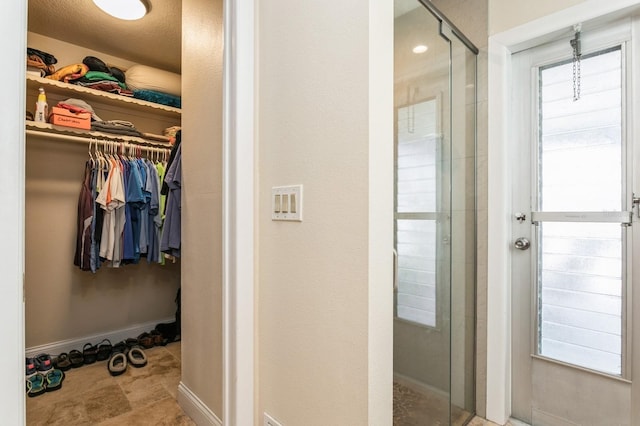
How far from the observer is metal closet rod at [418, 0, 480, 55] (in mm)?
1363

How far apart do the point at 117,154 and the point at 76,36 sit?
3.16 ft

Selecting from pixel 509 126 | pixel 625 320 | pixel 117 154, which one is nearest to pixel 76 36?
pixel 117 154

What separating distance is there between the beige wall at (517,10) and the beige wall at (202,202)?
56.5 inches

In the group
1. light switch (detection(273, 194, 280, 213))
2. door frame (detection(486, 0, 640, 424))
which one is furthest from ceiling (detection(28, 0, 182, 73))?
door frame (detection(486, 0, 640, 424))

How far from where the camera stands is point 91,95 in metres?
2.45

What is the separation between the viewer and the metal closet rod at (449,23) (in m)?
1.36

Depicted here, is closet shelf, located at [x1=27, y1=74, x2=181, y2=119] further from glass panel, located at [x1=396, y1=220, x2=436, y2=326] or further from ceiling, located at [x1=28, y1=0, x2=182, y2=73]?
glass panel, located at [x1=396, y1=220, x2=436, y2=326]

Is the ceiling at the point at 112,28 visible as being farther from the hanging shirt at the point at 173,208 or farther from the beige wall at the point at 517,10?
the beige wall at the point at 517,10

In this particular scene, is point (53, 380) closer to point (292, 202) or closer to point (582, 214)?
point (292, 202)

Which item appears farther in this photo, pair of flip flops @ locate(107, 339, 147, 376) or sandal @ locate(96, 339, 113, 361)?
sandal @ locate(96, 339, 113, 361)

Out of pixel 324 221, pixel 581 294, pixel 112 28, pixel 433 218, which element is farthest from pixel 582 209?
pixel 112 28

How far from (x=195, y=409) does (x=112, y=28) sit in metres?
2.74

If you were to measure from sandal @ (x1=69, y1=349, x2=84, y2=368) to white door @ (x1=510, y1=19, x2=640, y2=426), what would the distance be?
2.98 meters

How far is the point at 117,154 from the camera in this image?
262cm
